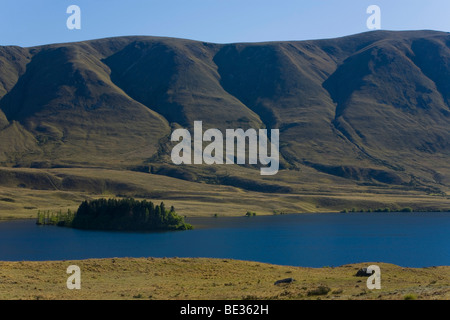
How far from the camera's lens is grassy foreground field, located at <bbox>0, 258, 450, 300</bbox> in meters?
48.4

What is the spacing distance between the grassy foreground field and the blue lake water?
114 feet

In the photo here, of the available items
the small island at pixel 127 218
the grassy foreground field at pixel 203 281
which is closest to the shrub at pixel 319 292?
the grassy foreground field at pixel 203 281

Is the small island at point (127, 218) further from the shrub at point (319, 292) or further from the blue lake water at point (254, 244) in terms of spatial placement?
the shrub at point (319, 292)

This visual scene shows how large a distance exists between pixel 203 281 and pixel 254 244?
78677 millimetres

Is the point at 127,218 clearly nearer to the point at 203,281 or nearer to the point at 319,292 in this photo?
the point at 203,281

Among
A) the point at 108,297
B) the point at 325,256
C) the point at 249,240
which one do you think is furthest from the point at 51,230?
the point at 108,297

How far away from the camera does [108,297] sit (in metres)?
48.4

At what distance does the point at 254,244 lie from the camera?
141m

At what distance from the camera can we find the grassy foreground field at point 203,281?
48438 millimetres

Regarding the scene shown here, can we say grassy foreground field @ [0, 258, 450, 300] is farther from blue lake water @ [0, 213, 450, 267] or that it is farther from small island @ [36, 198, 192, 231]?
small island @ [36, 198, 192, 231]

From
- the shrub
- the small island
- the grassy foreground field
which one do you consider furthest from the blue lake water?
the shrub

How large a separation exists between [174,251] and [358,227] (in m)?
94.9

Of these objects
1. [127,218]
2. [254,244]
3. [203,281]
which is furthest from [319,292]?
[127,218]
